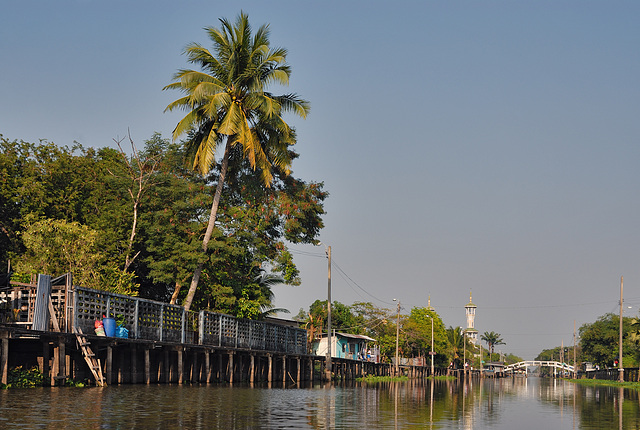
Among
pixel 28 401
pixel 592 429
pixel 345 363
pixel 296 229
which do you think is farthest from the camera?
pixel 345 363

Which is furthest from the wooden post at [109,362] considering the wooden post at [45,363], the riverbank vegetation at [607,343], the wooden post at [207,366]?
the riverbank vegetation at [607,343]

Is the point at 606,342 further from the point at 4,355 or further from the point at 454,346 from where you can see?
the point at 4,355

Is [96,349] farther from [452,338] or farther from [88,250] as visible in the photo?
[452,338]

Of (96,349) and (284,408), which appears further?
(96,349)

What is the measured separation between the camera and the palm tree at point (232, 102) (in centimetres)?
3494

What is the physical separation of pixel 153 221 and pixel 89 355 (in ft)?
50.9

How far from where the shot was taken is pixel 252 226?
38.7 meters

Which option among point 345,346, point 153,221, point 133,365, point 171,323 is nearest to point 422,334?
point 345,346

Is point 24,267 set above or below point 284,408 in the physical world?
above

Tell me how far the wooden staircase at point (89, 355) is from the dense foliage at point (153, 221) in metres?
9.57

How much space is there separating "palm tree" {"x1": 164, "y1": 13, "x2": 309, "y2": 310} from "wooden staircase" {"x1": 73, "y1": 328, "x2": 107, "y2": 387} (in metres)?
9.66

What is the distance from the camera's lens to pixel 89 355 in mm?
24891

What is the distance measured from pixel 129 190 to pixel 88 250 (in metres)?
5.92

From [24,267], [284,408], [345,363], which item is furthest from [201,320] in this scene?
[345,363]
